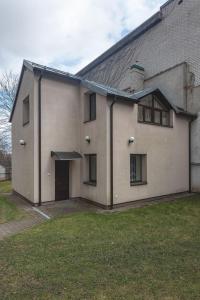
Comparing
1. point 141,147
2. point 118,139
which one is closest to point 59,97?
point 118,139

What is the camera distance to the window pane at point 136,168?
11141 millimetres

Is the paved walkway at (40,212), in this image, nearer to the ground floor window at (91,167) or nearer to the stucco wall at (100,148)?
the stucco wall at (100,148)

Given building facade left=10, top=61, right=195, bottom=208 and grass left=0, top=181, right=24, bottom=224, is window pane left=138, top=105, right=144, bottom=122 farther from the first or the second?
grass left=0, top=181, right=24, bottom=224

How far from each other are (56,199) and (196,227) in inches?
254

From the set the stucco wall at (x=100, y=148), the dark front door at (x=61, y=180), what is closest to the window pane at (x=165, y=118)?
the stucco wall at (x=100, y=148)

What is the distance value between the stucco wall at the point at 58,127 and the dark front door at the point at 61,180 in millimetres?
248

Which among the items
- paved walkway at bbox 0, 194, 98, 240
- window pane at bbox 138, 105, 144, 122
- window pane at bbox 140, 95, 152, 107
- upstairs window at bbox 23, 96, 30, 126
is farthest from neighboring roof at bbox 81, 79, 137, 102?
paved walkway at bbox 0, 194, 98, 240

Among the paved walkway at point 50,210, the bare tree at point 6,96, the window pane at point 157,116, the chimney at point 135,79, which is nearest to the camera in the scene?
the paved walkway at point 50,210

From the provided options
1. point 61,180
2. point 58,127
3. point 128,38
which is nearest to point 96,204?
point 61,180

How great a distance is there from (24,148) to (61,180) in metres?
2.83

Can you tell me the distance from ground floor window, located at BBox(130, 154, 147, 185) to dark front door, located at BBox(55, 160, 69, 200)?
3.25 metres

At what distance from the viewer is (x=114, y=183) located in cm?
990

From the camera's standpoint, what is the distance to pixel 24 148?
12.6 metres

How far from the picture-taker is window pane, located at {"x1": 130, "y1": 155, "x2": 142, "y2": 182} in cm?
1114
